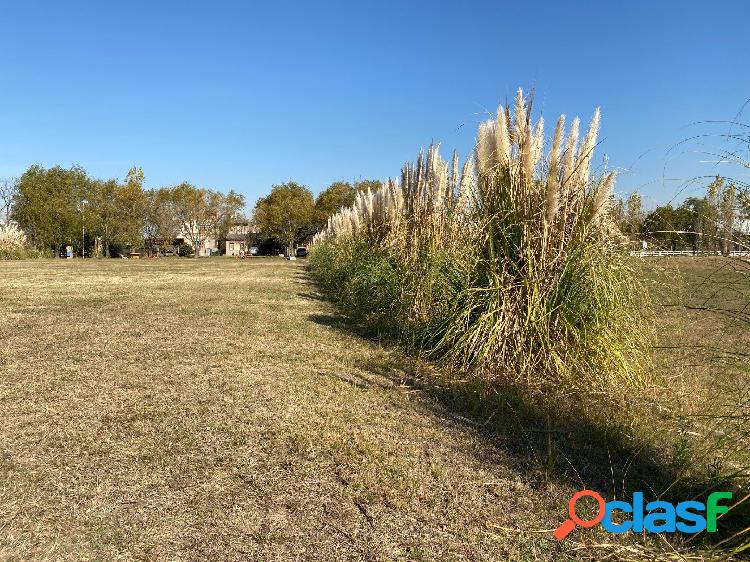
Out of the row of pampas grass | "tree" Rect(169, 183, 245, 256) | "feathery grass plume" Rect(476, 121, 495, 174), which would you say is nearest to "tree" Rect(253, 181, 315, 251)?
"tree" Rect(169, 183, 245, 256)

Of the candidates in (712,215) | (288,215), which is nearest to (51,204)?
(288,215)

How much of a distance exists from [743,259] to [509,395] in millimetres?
1603

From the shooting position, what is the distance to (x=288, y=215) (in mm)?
55188

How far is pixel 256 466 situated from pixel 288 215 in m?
54.2

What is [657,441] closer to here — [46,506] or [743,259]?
[743,259]

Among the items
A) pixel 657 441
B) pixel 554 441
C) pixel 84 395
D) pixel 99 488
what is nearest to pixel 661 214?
pixel 657 441

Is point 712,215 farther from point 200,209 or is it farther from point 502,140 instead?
point 200,209

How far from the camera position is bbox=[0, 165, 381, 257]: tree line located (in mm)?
42750

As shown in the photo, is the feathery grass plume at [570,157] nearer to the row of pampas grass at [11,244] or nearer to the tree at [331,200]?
the row of pampas grass at [11,244]

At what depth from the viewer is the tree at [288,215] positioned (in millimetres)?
54844

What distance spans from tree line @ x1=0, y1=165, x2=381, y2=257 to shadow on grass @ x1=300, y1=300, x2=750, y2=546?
98.0 feet

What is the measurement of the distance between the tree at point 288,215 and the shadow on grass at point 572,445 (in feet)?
171

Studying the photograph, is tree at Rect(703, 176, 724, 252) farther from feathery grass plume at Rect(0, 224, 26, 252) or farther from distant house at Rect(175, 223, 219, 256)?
distant house at Rect(175, 223, 219, 256)

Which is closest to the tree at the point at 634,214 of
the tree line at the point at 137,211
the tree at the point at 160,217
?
the tree line at the point at 137,211
